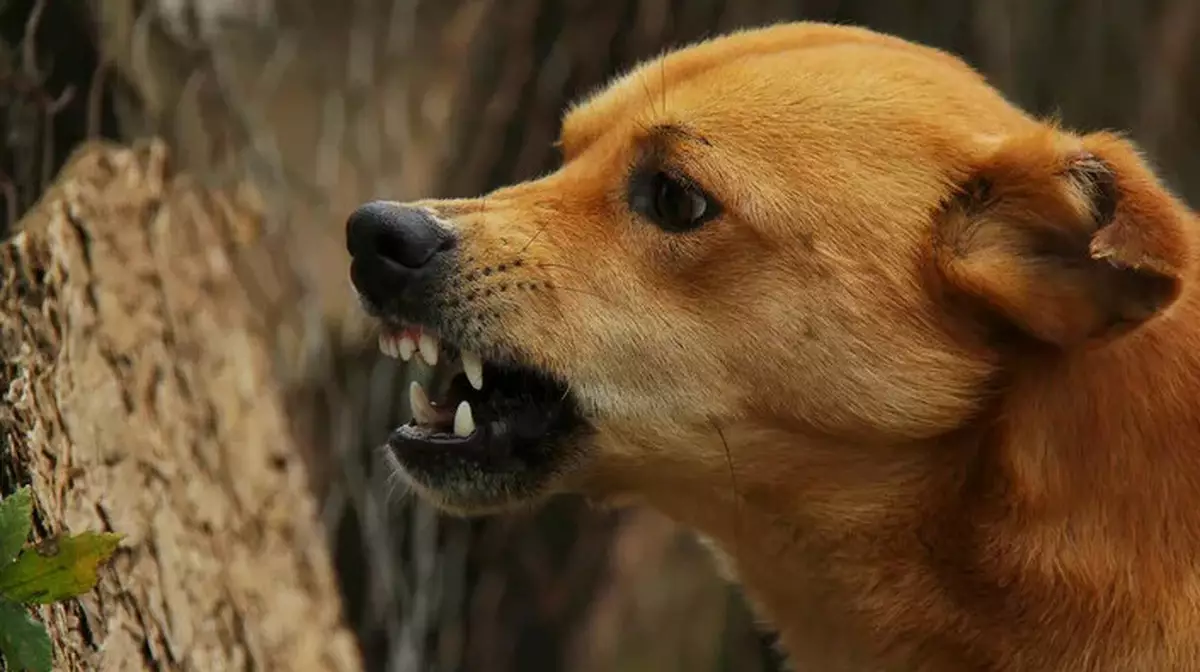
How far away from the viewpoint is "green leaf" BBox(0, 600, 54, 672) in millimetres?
2332

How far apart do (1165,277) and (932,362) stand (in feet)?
1.32

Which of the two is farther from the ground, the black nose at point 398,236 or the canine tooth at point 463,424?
the black nose at point 398,236

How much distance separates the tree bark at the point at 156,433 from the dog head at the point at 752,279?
592 millimetres

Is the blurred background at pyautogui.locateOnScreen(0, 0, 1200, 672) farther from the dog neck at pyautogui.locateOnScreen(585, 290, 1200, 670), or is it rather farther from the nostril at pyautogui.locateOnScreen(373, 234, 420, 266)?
the dog neck at pyautogui.locateOnScreen(585, 290, 1200, 670)

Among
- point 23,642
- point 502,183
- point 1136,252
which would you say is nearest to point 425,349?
point 23,642

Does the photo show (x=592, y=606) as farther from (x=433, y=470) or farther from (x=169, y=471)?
(x=433, y=470)

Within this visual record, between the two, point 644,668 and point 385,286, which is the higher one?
point 385,286

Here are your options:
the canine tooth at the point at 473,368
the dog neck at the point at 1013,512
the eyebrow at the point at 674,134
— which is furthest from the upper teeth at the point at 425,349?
the eyebrow at the point at 674,134

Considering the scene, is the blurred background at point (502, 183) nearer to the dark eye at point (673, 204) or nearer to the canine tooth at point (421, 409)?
the canine tooth at point (421, 409)

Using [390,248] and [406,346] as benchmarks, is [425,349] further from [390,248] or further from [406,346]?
[390,248]

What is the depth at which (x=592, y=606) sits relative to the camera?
557 centimetres

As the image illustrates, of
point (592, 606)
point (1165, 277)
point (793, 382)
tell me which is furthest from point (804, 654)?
point (592, 606)

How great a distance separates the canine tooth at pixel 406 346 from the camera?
2887 millimetres

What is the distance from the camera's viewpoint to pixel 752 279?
2666 mm
